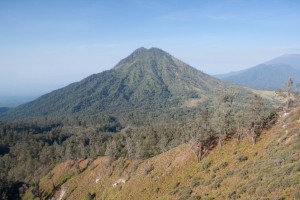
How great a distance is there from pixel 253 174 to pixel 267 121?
29.8 metres

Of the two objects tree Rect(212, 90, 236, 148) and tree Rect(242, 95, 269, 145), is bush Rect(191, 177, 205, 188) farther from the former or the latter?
tree Rect(242, 95, 269, 145)

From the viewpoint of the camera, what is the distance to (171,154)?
88625 mm

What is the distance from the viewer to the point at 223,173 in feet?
189

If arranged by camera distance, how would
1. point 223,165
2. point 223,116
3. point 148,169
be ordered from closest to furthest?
point 223,165
point 223,116
point 148,169

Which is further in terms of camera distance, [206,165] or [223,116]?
[223,116]

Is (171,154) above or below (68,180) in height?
above

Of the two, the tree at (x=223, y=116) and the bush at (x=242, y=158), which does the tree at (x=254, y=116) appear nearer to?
the tree at (x=223, y=116)

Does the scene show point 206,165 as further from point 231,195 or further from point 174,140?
point 174,140

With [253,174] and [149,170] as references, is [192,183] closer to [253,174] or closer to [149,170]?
[253,174]

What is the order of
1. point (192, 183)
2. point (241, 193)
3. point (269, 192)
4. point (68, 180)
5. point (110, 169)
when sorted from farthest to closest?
point (68, 180) → point (110, 169) → point (192, 183) → point (241, 193) → point (269, 192)

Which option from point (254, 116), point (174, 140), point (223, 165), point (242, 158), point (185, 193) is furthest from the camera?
point (174, 140)

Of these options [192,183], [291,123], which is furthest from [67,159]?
[291,123]

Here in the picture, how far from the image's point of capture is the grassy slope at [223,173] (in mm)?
40044

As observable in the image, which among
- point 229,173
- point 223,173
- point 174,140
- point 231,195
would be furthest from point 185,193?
point 174,140
